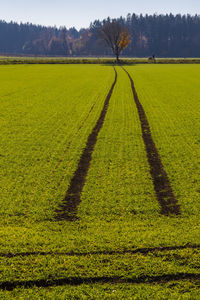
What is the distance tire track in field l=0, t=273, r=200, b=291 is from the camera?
245 inches

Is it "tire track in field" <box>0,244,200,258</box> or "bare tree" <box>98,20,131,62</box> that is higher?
"bare tree" <box>98,20,131,62</box>

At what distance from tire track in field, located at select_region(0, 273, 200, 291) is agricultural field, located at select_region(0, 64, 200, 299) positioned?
0.07 ft

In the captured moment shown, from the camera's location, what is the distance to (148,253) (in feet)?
23.3

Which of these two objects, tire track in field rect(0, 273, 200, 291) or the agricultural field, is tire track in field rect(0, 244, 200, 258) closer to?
the agricultural field

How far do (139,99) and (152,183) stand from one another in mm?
20077

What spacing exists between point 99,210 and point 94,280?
2890mm

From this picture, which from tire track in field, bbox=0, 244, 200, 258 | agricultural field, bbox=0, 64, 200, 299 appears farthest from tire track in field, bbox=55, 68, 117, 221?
tire track in field, bbox=0, 244, 200, 258

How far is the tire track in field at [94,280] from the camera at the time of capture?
622 cm

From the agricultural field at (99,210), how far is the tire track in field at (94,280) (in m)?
0.02

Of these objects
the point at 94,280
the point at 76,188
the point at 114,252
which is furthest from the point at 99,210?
the point at 94,280

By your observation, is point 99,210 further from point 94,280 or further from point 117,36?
point 117,36

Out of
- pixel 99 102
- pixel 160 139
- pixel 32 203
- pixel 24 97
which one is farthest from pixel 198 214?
pixel 24 97

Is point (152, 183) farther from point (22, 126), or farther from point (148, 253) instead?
point (22, 126)

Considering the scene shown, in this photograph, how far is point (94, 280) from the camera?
6.33 m
